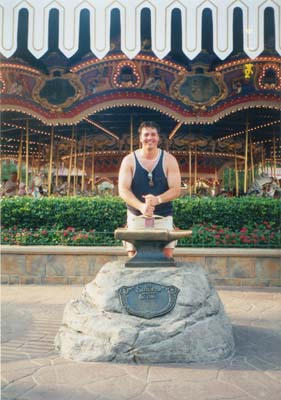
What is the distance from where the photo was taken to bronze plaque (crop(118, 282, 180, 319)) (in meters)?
3.68

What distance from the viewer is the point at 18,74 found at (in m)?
11.1

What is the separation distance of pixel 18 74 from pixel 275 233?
765 cm

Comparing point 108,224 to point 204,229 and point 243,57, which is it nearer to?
point 204,229

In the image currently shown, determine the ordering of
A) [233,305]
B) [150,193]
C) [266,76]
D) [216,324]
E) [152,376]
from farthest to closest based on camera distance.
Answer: [266,76] → [233,305] → [150,193] → [216,324] → [152,376]

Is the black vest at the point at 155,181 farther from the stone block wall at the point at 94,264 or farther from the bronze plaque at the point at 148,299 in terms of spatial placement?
the stone block wall at the point at 94,264

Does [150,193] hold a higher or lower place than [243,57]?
lower

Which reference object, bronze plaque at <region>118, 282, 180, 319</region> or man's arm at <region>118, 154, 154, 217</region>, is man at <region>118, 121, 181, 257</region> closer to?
man's arm at <region>118, 154, 154, 217</region>

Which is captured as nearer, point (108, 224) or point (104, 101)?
point (108, 224)

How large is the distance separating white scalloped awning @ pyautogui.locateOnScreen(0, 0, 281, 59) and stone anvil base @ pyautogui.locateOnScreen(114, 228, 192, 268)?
243 cm

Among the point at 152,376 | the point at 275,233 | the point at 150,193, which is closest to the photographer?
the point at 152,376

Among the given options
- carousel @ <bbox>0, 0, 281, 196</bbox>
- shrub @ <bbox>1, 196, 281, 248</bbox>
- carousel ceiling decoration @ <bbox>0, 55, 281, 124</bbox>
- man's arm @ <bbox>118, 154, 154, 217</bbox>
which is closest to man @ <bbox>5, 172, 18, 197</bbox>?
carousel @ <bbox>0, 0, 281, 196</bbox>

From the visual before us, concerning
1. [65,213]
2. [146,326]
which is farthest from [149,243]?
[65,213]

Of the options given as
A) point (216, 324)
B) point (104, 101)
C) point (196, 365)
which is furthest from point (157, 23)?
point (104, 101)

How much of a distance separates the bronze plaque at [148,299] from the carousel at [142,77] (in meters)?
2.90
